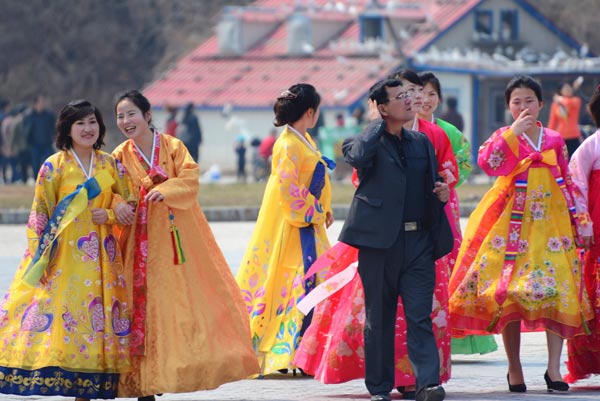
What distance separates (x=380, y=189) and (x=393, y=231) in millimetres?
216

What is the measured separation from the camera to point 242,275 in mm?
9203

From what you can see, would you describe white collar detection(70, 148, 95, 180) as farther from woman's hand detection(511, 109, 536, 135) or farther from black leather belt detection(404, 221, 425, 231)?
woman's hand detection(511, 109, 536, 135)

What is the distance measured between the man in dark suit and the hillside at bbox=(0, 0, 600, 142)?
136 feet

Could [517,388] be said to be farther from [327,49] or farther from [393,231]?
[327,49]

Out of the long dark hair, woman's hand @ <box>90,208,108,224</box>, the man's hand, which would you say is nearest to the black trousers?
the man's hand

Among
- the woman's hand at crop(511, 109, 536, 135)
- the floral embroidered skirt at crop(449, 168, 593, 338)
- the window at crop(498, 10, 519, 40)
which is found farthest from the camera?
the window at crop(498, 10, 519, 40)

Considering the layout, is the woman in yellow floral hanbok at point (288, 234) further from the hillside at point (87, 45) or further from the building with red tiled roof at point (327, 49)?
the hillside at point (87, 45)

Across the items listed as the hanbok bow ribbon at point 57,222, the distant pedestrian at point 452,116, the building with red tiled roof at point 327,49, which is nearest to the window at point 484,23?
the building with red tiled roof at point 327,49

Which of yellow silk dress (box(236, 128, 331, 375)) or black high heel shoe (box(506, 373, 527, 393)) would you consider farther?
yellow silk dress (box(236, 128, 331, 375))

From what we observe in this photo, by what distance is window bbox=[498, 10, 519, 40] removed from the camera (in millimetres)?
42375

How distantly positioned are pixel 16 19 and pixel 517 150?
44788 millimetres

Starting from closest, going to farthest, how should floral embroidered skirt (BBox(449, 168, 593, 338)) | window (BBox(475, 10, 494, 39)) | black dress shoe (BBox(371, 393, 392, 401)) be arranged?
black dress shoe (BBox(371, 393, 392, 401))
floral embroidered skirt (BBox(449, 168, 593, 338))
window (BBox(475, 10, 494, 39))

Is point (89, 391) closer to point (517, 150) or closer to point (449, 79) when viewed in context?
point (517, 150)

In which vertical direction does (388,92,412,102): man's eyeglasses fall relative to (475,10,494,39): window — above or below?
below
